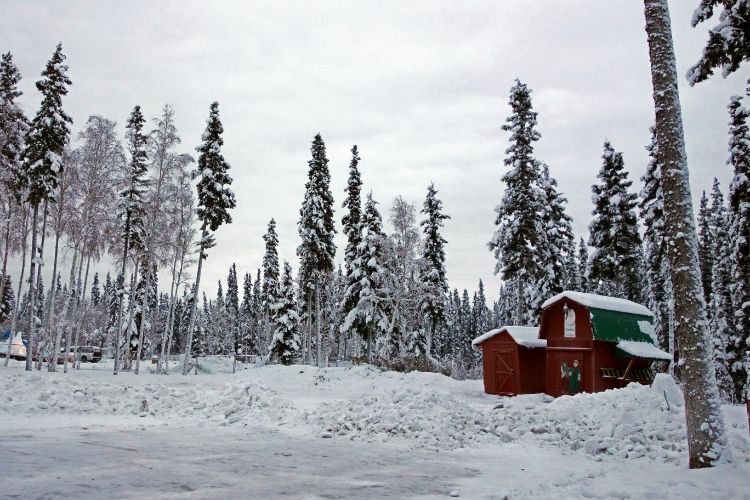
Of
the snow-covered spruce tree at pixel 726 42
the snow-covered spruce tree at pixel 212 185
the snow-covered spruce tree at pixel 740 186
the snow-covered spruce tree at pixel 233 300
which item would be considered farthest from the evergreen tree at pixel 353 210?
the snow-covered spruce tree at pixel 233 300

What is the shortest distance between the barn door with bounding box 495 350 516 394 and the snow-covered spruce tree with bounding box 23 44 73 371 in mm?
23368

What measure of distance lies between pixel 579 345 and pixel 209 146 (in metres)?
24.6

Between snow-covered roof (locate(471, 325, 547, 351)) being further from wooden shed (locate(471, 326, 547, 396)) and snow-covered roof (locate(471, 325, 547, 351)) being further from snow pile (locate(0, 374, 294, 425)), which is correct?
snow pile (locate(0, 374, 294, 425))

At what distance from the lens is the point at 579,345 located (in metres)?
21.8

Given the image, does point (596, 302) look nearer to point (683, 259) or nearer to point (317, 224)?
point (683, 259)

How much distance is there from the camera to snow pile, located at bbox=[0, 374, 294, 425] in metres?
13.9

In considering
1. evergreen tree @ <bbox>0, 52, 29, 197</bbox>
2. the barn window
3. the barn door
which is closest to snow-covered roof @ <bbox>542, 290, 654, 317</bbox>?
the barn window

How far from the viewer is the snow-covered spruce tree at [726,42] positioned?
33.3 ft

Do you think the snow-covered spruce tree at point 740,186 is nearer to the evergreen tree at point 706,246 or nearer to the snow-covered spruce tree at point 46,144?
the evergreen tree at point 706,246

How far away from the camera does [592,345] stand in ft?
69.9

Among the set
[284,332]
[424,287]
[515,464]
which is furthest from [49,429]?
[284,332]

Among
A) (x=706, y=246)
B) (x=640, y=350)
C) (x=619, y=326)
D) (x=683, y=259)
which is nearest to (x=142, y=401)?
(x=683, y=259)

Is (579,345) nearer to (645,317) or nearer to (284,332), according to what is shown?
(645,317)

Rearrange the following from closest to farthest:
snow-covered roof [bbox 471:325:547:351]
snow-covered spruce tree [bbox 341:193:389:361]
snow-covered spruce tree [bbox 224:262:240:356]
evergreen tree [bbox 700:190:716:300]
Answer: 1. snow-covered roof [bbox 471:325:547:351]
2. snow-covered spruce tree [bbox 341:193:389:361]
3. evergreen tree [bbox 700:190:716:300]
4. snow-covered spruce tree [bbox 224:262:240:356]
